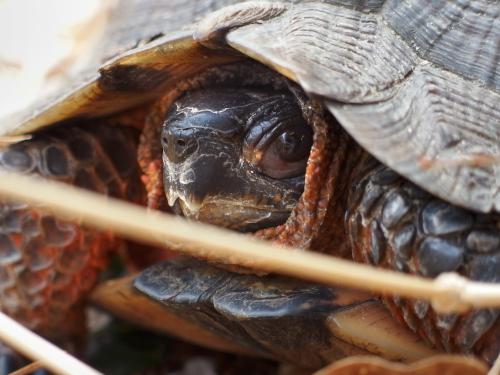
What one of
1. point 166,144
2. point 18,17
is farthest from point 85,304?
point 18,17

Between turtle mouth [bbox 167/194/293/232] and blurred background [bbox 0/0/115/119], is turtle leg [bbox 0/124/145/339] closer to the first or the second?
blurred background [bbox 0/0/115/119]

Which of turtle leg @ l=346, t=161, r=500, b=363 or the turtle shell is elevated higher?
the turtle shell

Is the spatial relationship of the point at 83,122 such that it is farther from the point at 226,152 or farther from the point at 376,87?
the point at 376,87

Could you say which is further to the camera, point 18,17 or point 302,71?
point 18,17

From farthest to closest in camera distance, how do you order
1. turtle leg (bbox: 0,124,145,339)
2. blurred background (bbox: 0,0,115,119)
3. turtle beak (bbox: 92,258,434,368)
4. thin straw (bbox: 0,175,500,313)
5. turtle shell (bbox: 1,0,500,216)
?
blurred background (bbox: 0,0,115,119), turtle leg (bbox: 0,124,145,339), turtle beak (bbox: 92,258,434,368), turtle shell (bbox: 1,0,500,216), thin straw (bbox: 0,175,500,313)

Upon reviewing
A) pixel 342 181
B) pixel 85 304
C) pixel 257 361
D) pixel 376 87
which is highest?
pixel 376 87

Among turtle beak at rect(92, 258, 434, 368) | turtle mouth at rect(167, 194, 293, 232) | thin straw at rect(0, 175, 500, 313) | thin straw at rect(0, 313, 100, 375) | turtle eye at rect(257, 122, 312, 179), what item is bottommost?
turtle beak at rect(92, 258, 434, 368)

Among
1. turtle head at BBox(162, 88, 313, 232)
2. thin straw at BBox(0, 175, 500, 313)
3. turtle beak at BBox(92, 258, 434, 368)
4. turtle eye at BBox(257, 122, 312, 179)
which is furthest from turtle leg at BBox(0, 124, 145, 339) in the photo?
thin straw at BBox(0, 175, 500, 313)

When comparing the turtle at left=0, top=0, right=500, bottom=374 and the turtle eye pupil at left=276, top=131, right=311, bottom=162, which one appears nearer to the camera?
the turtle at left=0, top=0, right=500, bottom=374
